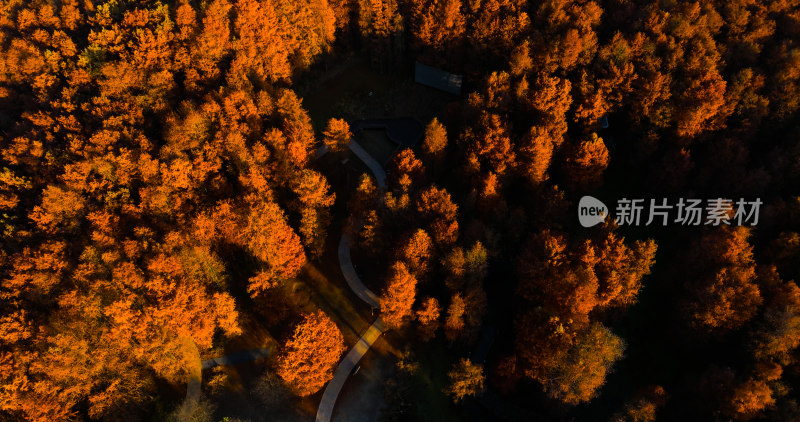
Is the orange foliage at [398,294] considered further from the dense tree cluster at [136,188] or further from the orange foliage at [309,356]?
the dense tree cluster at [136,188]

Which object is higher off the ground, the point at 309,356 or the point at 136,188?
the point at 136,188

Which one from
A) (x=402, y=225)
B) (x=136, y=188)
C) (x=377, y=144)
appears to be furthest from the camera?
(x=377, y=144)

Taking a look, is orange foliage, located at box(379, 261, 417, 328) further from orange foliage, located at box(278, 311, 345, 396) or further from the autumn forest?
orange foliage, located at box(278, 311, 345, 396)

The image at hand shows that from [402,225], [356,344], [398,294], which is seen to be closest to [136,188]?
Result: [402,225]

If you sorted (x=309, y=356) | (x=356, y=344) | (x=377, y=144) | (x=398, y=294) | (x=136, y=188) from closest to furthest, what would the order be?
(x=309, y=356)
(x=398, y=294)
(x=136, y=188)
(x=356, y=344)
(x=377, y=144)

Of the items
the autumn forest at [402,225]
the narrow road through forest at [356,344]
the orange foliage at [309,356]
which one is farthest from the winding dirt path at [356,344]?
the orange foliage at [309,356]

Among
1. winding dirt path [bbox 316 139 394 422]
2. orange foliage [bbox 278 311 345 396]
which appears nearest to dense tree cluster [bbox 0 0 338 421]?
winding dirt path [bbox 316 139 394 422]

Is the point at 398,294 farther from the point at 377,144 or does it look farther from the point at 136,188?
the point at 136,188

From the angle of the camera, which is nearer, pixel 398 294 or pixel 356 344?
pixel 398 294
